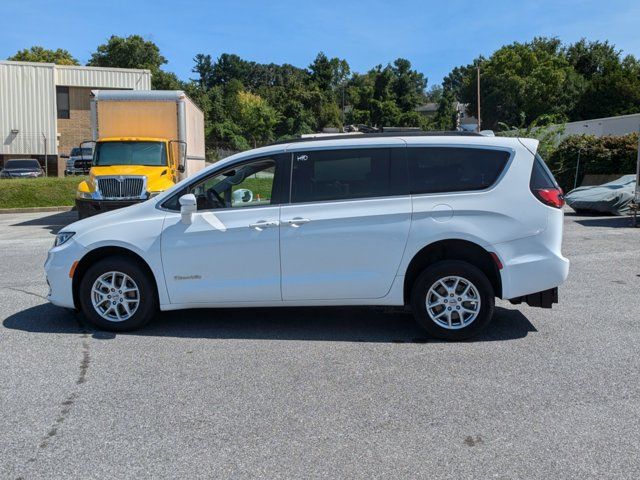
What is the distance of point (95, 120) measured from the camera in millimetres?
16359

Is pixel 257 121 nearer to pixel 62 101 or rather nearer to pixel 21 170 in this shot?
pixel 62 101

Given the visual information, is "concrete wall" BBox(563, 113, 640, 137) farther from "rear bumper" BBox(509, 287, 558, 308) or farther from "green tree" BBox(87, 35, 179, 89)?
"green tree" BBox(87, 35, 179, 89)

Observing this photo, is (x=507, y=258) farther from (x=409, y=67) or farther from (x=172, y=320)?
(x=409, y=67)

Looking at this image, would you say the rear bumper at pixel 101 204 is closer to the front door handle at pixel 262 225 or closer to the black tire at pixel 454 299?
the front door handle at pixel 262 225

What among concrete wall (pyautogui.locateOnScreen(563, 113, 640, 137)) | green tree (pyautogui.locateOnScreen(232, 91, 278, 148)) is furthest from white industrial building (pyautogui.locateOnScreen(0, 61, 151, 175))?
concrete wall (pyautogui.locateOnScreen(563, 113, 640, 137))

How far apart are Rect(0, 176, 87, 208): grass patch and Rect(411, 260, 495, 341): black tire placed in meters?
20.9

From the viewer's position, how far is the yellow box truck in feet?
48.9

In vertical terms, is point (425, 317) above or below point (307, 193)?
below

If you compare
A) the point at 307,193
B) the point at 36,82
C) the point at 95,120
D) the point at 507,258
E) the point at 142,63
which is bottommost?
the point at 507,258

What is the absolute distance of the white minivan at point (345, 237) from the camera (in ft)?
18.9

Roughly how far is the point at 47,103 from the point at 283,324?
40650 mm

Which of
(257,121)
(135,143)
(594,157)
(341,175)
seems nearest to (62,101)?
(257,121)

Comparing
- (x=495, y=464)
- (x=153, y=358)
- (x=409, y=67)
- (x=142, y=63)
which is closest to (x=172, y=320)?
(x=153, y=358)

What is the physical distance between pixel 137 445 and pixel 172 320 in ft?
9.68
